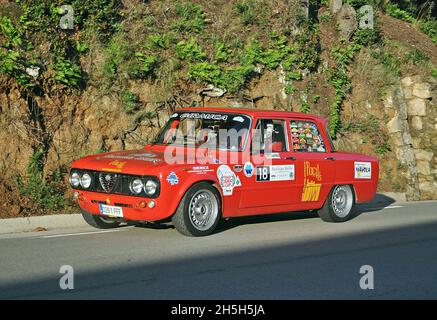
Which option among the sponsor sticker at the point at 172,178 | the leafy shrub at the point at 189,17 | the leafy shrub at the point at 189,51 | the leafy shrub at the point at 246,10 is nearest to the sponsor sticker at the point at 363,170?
the sponsor sticker at the point at 172,178

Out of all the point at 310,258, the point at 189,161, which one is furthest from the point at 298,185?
the point at 310,258

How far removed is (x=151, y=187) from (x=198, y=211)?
0.85m

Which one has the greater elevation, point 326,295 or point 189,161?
point 189,161

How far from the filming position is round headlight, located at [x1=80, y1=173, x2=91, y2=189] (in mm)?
10461

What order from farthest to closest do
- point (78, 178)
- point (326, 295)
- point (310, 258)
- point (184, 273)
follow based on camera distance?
point (78, 178), point (310, 258), point (184, 273), point (326, 295)

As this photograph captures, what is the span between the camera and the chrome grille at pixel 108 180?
1012 centimetres

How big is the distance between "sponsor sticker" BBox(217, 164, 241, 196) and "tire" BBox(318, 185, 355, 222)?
8.22 ft

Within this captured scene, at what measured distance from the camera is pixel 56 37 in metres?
14.9

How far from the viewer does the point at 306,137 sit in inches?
483

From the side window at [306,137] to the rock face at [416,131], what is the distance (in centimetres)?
841

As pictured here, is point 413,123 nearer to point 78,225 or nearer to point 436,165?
point 436,165

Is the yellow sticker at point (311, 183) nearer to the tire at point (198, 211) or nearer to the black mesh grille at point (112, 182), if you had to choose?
the tire at point (198, 211)
